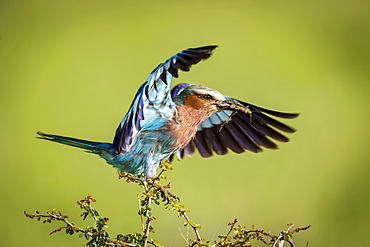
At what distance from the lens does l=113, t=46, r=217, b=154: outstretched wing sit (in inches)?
99.0

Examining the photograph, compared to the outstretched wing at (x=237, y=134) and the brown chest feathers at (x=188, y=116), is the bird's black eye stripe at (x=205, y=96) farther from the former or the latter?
the outstretched wing at (x=237, y=134)

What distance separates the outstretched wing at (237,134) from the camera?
356 cm

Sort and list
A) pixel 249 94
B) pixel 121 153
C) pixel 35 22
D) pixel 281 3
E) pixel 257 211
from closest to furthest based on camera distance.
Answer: pixel 121 153 < pixel 257 211 < pixel 249 94 < pixel 35 22 < pixel 281 3

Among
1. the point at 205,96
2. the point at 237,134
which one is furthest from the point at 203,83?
the point at 205,96

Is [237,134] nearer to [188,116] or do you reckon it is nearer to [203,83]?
[188,116]

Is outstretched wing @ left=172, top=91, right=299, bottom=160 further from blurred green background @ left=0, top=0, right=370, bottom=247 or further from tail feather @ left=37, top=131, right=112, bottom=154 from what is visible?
blurred green background @ left=0, top=0, right=370, bottom=247

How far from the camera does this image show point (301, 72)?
7379mm

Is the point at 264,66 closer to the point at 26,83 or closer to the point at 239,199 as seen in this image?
the point at 239,199

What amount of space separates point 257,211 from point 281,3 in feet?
15.8

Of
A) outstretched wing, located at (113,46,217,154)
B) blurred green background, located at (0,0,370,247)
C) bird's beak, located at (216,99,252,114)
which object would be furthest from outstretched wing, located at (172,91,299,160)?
blurred green background, located at (0,0,370,247)

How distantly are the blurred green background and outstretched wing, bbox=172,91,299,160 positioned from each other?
1.01 m

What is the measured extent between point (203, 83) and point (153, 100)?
3415 millimetres

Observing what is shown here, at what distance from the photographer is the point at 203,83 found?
6277 millimetres

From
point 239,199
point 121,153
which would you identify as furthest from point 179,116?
point 239,199
